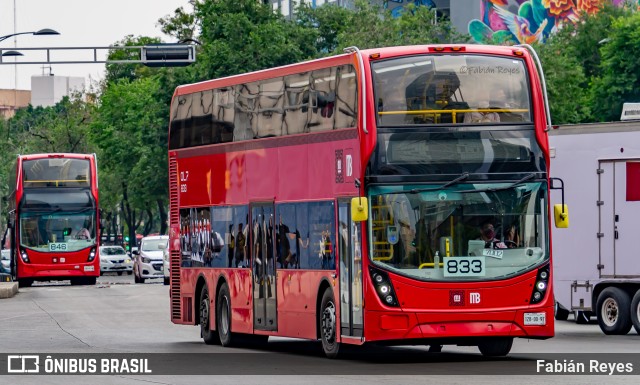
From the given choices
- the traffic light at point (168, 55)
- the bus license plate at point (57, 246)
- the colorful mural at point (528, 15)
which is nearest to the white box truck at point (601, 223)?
the traffic light at point (168, 55)

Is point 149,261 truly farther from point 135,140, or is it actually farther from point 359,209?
point 359,209

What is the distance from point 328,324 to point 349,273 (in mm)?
1096

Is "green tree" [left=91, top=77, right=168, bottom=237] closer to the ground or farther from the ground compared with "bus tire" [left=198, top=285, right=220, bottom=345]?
farther from the ground

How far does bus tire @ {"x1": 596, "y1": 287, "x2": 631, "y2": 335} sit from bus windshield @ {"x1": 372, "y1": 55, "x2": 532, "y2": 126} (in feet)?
23.8

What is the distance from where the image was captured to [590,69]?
85.1 m

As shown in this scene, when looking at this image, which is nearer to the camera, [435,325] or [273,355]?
[435,325]

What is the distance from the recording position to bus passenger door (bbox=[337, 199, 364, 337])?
66.5ft

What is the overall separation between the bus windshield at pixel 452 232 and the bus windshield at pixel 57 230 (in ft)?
124

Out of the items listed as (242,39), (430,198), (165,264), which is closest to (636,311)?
(430,198)

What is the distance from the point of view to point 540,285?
20.3m

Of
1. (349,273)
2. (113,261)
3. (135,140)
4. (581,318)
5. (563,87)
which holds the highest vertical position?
(563,87)

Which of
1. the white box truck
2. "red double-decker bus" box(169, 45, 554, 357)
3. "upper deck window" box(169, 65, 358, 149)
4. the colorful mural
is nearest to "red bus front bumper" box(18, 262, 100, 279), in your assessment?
"upper deck window" box(169, 65, 358, 149)

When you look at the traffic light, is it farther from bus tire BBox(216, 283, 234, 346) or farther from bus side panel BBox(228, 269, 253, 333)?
bus side panel BBox(228, 269, 253, 333)

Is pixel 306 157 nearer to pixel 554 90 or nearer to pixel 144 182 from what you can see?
pixel 554 90
